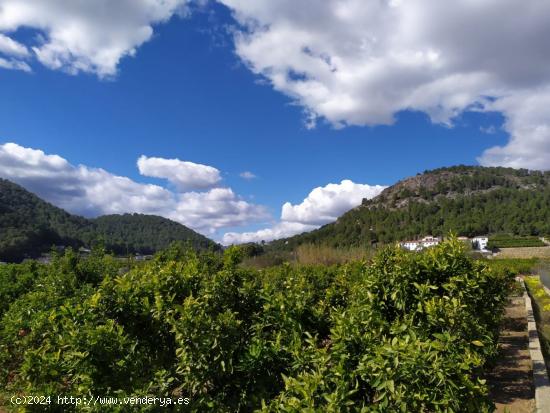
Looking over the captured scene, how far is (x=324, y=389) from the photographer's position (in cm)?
277

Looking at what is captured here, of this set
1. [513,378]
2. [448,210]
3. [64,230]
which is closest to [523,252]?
[448,210]

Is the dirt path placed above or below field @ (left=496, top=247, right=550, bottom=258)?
below

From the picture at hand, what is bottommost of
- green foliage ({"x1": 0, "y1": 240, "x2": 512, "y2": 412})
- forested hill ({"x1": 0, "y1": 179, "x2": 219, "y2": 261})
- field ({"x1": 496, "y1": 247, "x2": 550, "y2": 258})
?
green foliage ({"x1": 0, "y1": 240, "x2": 512, "y2": 412})

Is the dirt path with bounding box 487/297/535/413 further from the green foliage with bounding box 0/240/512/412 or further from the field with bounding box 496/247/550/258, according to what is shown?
the field with bounding box 496/247/550/258

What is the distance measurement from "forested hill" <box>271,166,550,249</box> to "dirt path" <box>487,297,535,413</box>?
53.8 meters

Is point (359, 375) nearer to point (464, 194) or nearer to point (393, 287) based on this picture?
point (393, 287)

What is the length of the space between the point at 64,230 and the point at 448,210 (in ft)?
366

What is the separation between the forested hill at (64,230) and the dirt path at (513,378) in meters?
5.42

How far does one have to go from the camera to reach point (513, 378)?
24.3ft

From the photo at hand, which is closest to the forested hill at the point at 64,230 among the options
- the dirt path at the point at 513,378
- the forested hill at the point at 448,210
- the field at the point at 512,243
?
the dirt path at the point at 513,378

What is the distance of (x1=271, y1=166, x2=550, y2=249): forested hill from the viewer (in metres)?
105

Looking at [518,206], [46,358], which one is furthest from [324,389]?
[518,206]

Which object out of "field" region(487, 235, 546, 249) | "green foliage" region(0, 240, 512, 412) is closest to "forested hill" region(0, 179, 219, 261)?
"green foliage" region(0, 240, 512, 412)

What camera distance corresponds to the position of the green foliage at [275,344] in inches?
109
